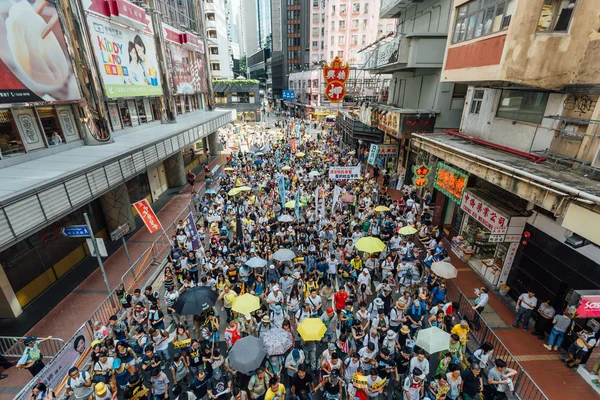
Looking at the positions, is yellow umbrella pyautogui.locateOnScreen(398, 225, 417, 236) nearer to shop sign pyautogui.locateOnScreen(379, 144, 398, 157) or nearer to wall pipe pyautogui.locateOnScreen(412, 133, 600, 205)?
wall pipe pyautogui.locateOnScreen(412, 133, 600, 205)

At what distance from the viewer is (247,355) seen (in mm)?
6508

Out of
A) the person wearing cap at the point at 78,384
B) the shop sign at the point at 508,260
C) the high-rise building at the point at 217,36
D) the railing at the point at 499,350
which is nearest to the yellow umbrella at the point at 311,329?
the railing at the point at 499,350

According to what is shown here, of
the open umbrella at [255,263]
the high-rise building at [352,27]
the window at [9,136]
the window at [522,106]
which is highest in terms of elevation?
the high-rise building at [352,27]

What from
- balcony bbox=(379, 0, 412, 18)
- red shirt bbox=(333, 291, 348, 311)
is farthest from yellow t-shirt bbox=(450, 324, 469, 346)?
balcony bbox=(379, 0, 412, 18)

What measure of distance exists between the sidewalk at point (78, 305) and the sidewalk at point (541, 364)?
1340 cm

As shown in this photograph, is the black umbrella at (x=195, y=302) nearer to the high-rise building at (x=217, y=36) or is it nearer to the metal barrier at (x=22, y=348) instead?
the metal barrier at (x=22, y=348)

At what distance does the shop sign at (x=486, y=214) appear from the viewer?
1059 centimetres

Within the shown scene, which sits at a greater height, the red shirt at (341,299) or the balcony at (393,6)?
the balcony at (393,6)

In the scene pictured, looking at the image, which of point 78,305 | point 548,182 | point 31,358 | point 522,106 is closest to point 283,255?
point 31,358

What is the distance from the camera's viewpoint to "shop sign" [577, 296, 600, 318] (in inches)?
255

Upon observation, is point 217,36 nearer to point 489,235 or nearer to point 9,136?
point 9,136

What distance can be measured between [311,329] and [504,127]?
34.8ft

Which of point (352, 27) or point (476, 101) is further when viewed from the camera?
point (352, 27)

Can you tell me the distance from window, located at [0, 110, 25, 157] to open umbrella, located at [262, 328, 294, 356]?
429 inches
